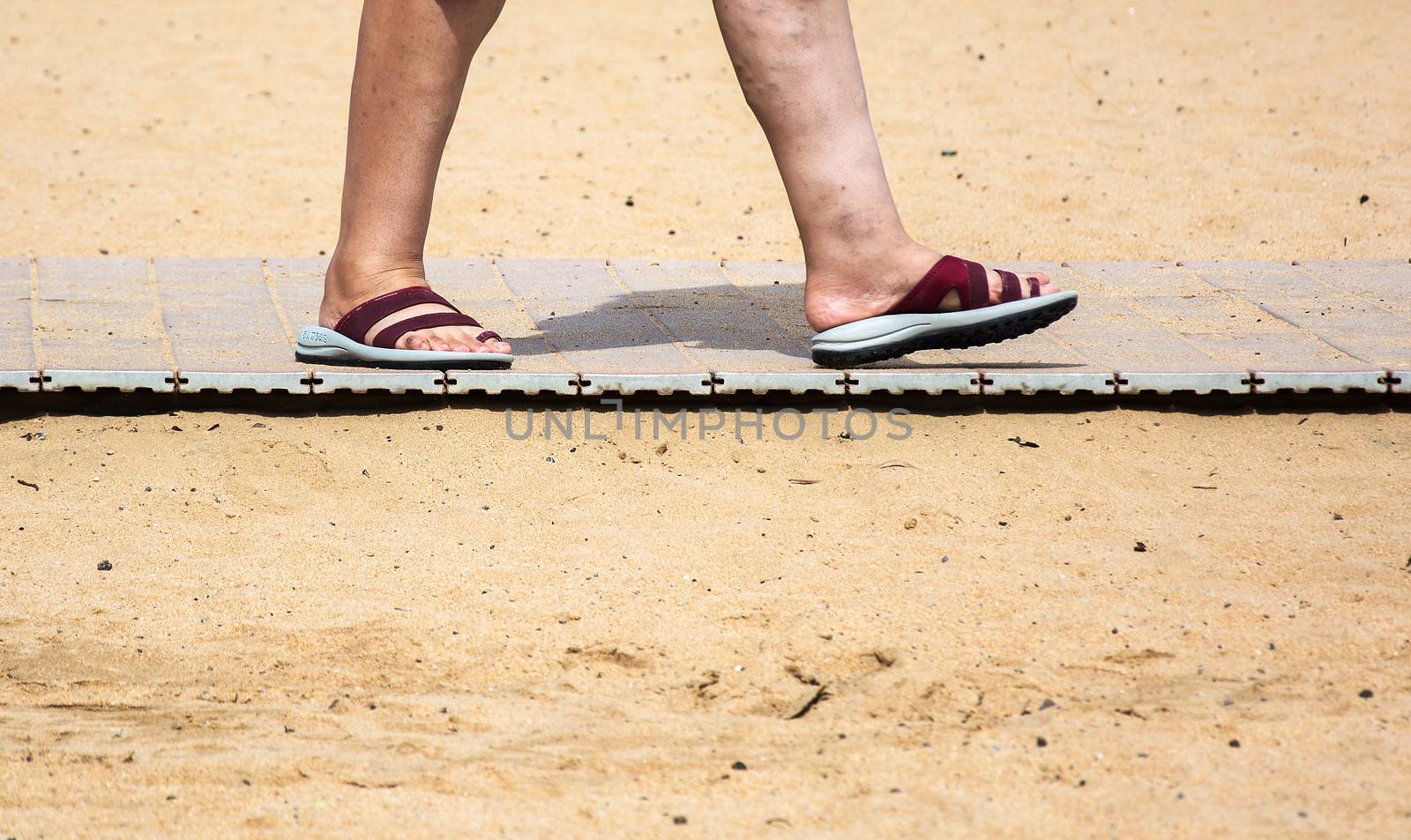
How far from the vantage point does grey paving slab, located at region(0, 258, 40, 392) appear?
9.19ft

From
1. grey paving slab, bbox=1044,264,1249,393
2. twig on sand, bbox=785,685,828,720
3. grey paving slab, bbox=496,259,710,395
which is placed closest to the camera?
twig on sand, bbox=785,685,828,720

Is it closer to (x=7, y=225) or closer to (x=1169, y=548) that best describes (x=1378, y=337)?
(x=1169, y=548)

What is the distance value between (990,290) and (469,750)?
1469 mm

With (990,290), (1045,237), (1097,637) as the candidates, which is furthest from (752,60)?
(1045,237)

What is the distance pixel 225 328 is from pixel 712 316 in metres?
1.09

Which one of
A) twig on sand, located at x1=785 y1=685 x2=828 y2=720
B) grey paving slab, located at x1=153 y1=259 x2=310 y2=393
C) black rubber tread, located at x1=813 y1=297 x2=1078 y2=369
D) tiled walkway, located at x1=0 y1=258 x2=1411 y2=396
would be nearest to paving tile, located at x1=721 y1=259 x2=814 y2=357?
tiled walkway, located at x1=0 y1=258 x2=1411 y2=396

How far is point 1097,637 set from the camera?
213cm

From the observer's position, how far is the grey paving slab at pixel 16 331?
2801 millimetres

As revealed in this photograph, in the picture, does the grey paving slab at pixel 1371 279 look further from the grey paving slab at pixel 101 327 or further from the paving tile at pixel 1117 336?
the grey paving slab at pixel 101 327

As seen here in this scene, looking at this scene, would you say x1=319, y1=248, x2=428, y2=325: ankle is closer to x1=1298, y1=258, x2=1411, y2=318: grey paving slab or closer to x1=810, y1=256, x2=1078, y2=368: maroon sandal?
x1=810, y1=256, x2=1078, y2=368: maroon sandal

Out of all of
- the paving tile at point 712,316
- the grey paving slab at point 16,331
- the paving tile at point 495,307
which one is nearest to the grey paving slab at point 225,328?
the grey paving slab at point 16,331

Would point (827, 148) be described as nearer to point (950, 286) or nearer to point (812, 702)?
point (950, 286)

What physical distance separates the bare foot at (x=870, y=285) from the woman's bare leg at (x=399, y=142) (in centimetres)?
64

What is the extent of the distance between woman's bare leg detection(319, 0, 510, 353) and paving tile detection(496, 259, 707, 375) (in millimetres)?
236
